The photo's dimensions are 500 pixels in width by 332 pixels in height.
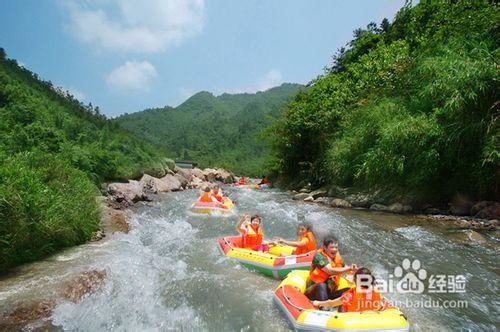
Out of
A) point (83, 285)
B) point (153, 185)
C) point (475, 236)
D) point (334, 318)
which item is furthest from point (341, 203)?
point (153, 185)

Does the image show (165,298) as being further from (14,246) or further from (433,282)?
(433,282)

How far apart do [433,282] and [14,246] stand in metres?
6.97

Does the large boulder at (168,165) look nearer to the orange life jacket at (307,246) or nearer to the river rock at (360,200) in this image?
the river rock at (360,200)

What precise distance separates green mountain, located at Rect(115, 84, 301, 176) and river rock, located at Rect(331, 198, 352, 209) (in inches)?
1883

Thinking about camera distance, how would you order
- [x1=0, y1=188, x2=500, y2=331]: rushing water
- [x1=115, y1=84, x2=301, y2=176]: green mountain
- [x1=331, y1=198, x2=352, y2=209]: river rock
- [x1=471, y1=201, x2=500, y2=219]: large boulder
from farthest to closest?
[x1=115, y1=84, x2=301, y2=176]: green mountain, [x1=331, y1=198, x2=352, y2=209]: river rock, [x1=471, y1=201, x2=500, y2=219]: large boulder, [x1=0, y1=188, x2=500, y2=331]: rushing water

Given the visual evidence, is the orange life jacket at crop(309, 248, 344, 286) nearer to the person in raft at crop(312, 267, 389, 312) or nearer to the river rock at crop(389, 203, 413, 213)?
the person in raft at crop(312, 267, 389, 312)

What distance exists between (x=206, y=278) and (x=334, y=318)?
282cm

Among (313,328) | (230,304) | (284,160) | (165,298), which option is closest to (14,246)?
(165,298)

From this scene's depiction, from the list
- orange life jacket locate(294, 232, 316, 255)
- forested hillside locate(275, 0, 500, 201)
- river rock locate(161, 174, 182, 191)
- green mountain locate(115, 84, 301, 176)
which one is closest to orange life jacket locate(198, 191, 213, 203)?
forested hillside locate(275, 0, 500, 201)

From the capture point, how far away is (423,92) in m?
11.4

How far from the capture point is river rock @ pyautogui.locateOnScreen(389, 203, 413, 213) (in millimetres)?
11617

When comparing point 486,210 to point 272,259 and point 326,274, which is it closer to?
point 272,259

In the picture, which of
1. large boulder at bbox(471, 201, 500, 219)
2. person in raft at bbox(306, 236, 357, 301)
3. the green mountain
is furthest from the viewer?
the green mountain

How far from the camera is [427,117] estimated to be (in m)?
11.6
